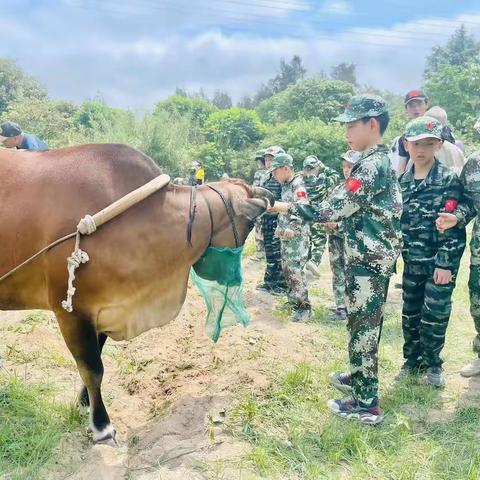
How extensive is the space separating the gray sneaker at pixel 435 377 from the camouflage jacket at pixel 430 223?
81 centimetres

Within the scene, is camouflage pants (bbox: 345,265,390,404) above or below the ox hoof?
above

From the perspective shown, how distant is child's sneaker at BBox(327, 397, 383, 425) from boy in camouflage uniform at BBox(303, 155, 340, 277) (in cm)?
379

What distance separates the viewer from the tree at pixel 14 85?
3700cm

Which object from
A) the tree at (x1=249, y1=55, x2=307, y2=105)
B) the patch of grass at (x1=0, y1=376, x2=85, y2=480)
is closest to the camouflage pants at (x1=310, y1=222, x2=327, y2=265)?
the patch of grass at (x1=0, y1=376, x2=85, y2=480)

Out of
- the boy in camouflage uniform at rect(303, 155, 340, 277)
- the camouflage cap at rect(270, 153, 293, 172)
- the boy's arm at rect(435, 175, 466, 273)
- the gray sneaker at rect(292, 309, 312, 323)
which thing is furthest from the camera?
the boy in camouflage uniform at rect(303, 155, 340, 277)

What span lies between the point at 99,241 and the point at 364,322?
1.75 metres

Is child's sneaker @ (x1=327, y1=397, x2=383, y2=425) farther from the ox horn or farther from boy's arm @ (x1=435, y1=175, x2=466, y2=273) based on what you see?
the ox horn

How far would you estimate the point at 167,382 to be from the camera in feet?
13.3

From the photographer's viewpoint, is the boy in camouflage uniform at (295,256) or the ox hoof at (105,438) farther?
the boy in camouflage uniform at (295,256)

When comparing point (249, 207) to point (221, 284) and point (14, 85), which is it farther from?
point (14, 85)

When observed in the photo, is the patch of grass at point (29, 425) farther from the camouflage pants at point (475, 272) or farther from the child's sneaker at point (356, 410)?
the camouflage pants at point (475, 272)

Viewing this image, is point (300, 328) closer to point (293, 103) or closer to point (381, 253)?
point (381, 253)

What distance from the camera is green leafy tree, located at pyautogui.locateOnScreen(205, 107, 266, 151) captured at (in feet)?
95.9

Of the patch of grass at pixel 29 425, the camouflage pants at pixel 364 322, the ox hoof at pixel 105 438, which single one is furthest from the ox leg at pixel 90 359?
the camouflage pants at pixel 364 322
